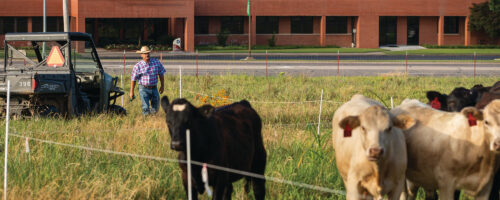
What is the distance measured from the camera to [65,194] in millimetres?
7965

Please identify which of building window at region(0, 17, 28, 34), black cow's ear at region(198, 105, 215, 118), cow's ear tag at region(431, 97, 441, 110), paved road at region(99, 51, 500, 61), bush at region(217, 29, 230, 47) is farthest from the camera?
bush at region(217, 29, 230, 47)

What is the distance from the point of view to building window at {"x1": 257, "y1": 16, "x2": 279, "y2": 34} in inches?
2564

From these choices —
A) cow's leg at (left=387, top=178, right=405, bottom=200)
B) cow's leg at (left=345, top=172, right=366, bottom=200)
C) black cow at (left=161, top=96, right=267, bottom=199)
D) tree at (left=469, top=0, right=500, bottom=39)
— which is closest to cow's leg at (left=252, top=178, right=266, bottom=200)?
black cow at (left=161, top=96, right=267, bottom=199)

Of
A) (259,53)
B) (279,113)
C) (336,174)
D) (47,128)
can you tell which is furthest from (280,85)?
(259,53)

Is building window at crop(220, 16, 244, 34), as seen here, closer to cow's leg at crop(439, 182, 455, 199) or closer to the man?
the man

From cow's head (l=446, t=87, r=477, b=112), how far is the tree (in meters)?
54.1

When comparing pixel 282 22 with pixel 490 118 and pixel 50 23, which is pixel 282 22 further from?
pixel 490 118

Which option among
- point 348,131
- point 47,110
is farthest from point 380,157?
point 47,110

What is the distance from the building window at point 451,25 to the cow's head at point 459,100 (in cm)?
6040

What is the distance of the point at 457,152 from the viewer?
7.64 metres

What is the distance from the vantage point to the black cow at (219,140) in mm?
6707

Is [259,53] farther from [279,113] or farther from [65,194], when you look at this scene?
[65,194]

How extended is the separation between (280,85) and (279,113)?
9031 millimetres

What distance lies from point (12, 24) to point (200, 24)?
16.6 metres
